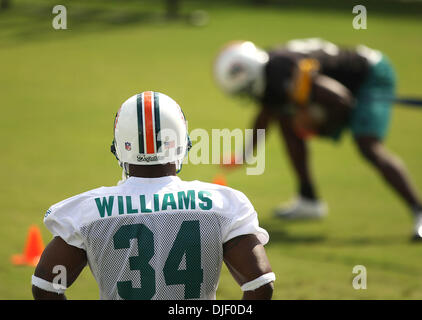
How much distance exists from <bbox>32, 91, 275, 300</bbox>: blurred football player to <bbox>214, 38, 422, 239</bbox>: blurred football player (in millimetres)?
4037

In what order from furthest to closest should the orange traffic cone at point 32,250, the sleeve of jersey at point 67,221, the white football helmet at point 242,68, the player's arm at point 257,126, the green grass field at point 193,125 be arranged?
the player's arm at point 257,126
the white football helmet at point 242,68
the green grass field at point 193,125
the orange traffic cone at point 32,250
the sleeve of jersey at point 67,221

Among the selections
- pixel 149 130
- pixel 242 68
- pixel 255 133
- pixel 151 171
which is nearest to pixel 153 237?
pixel 151 171

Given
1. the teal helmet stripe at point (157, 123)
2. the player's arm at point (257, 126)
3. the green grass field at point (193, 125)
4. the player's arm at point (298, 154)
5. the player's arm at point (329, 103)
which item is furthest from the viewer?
the player's arm at point (257, 126)

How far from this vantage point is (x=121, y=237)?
9.17 ft

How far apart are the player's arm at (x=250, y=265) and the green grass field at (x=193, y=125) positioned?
245 cm

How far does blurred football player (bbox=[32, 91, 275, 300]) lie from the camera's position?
279 cm

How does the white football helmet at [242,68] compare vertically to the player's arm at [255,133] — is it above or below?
above

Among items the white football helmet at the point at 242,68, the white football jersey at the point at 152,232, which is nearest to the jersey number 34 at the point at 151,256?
the white football jersey at the point at 152,232

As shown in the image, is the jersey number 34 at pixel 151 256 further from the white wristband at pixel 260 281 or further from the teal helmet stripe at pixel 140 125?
the teal helmet stripe at pixel 140 125

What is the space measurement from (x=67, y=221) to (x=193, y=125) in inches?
318

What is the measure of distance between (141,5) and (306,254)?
47.4 ft

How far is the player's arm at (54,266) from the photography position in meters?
2.79

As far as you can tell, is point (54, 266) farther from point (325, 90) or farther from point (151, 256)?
point (325, 90)
